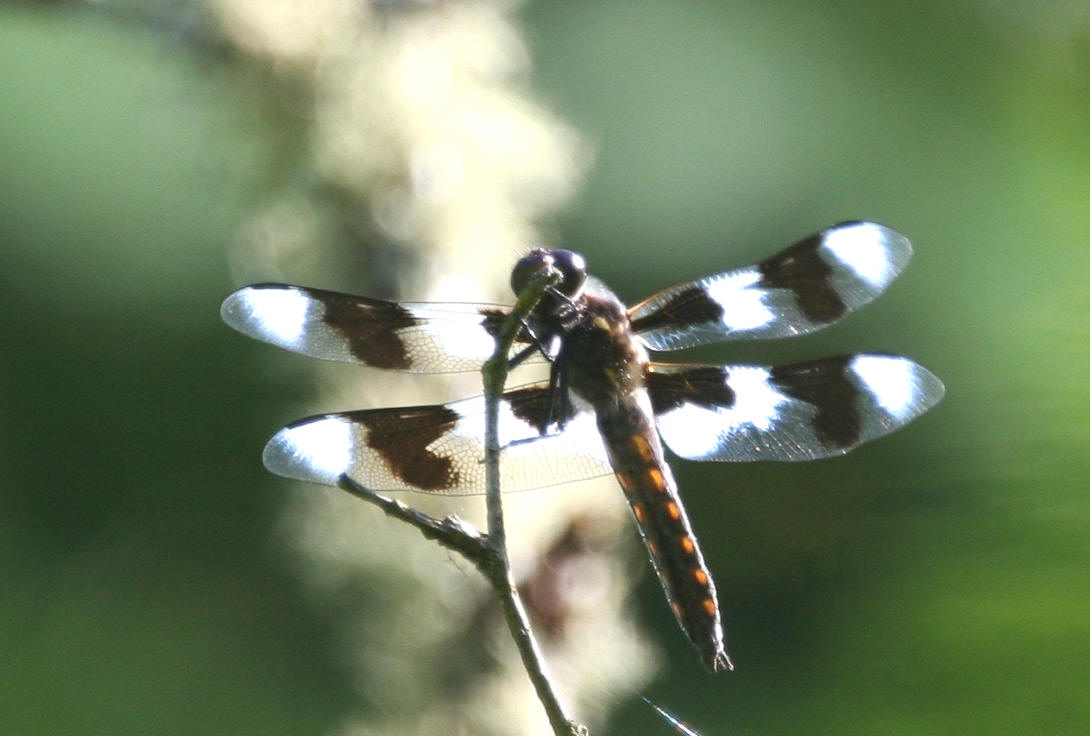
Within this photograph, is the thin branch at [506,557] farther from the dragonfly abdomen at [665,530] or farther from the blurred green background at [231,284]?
the blurred green background at [231,284]

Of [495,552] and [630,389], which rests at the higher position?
[495,552]

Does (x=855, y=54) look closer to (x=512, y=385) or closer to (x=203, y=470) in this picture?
(x=203, y=470)

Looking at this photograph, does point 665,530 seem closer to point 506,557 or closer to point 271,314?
point 271,314

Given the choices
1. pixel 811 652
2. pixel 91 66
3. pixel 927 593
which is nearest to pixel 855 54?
pixel 811 652

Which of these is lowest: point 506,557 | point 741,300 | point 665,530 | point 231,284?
point 231,284

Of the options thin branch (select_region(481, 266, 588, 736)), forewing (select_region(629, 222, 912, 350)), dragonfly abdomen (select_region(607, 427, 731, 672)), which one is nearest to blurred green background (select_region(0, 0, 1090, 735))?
forewing (select_region(629, 222, 912, 350))

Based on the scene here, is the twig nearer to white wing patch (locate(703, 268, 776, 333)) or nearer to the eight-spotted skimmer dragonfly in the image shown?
the eight-spotted skimmer dragonfly

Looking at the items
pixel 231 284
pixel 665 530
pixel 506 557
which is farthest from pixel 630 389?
pixel 231 284
